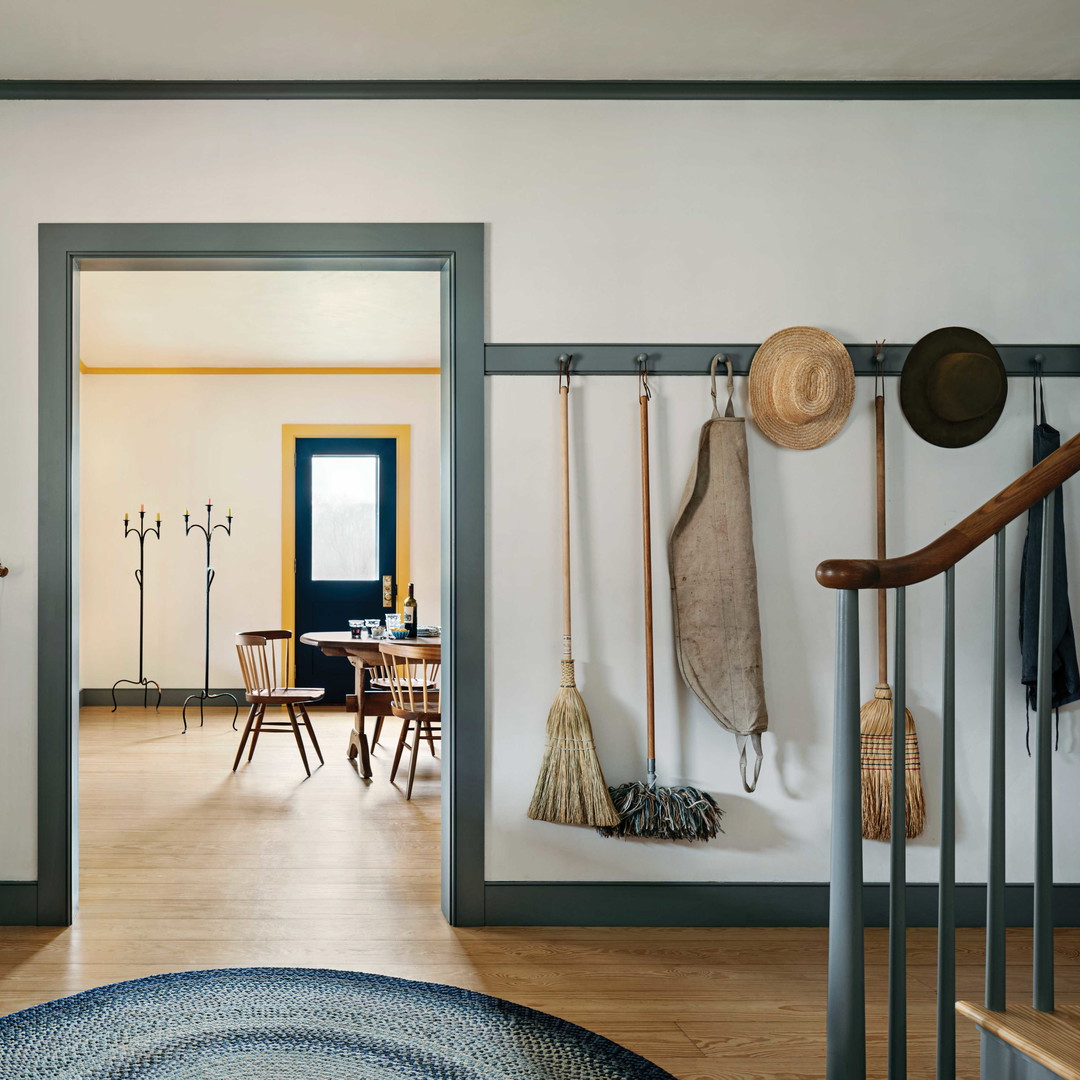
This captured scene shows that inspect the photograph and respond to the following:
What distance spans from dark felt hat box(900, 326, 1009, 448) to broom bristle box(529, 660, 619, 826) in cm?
140

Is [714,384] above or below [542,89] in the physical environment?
below

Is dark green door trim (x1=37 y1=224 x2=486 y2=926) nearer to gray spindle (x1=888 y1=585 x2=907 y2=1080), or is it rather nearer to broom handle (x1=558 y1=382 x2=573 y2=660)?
broom handle (x1=558 y1=382 x2=573 y2=660)

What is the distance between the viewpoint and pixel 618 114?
2.76m

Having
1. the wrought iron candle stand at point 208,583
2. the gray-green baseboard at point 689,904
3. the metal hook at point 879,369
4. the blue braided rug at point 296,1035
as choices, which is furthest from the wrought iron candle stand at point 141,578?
the metal hook at point 879,369

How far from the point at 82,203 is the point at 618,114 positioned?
1.76 meters

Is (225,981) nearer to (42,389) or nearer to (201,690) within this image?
(42,389)

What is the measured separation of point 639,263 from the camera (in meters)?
2.76

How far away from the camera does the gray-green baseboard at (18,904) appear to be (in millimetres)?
2682

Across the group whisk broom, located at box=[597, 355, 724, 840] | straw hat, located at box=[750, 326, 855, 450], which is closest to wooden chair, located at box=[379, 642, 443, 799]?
whisk broom, located at box=[597, 355, 724, 840]

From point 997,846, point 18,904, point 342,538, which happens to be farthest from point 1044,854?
point 342,538

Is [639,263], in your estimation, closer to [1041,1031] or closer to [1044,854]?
[1044,854]

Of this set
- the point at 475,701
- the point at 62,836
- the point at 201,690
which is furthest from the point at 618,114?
the point at 201,690

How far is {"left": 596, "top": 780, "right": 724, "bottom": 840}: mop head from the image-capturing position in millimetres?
2631

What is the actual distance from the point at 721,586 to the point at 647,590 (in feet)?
0.76
